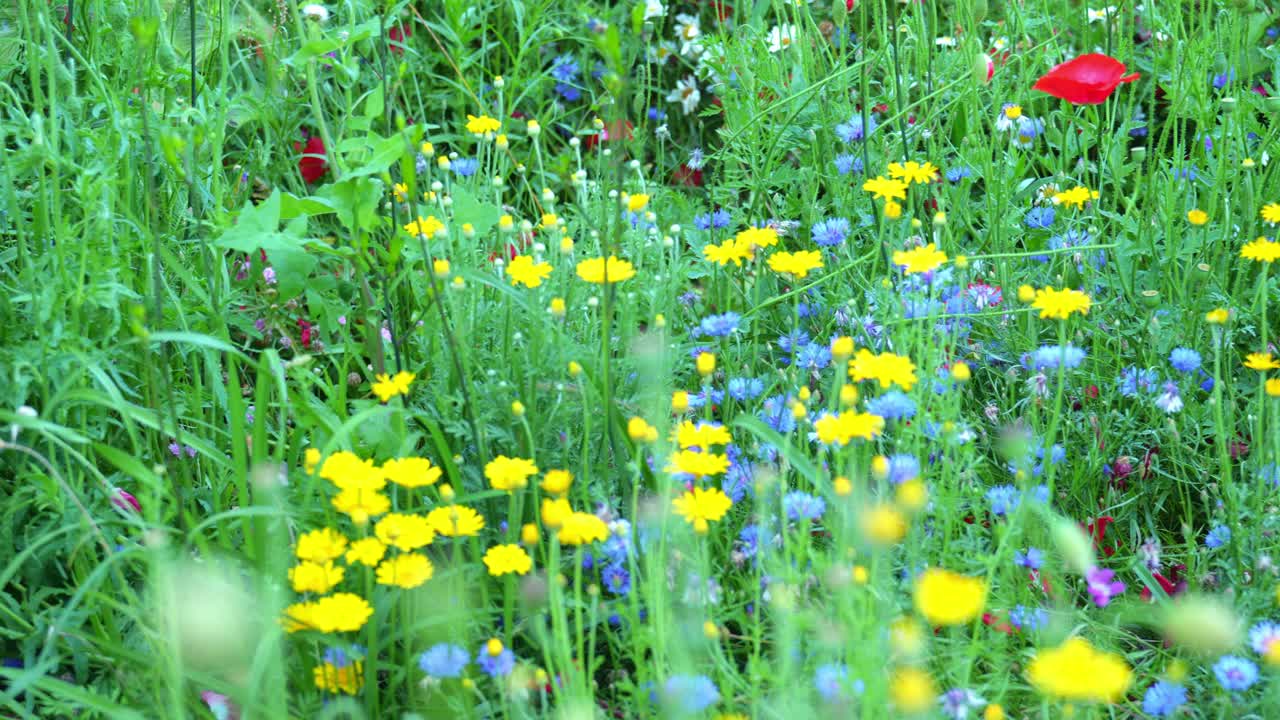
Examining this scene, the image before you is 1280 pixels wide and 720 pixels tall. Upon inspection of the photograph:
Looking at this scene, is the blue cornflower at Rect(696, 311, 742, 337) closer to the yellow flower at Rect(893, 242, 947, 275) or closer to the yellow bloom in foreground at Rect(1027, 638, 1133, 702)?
the yellow flower at Rect(893, 242, 947, 275)

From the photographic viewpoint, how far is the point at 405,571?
132 centimetres

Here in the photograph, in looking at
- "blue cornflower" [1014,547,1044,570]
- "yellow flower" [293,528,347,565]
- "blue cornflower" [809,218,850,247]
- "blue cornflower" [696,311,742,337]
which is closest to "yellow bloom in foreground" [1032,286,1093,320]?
"blue cornflower" [1014,547,1044,570]

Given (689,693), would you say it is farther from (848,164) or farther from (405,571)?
(848,164)

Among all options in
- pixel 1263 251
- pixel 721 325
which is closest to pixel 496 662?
pixel 721 325

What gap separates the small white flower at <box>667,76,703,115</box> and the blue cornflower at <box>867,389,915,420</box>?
1.52m

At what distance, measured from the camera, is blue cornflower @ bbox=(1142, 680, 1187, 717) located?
4.21 feet

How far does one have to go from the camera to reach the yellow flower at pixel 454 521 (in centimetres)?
134

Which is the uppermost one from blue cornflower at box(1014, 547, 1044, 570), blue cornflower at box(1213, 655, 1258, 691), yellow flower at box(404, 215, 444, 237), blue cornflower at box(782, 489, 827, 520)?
yellow flower at box(404, 215, 444, 237)

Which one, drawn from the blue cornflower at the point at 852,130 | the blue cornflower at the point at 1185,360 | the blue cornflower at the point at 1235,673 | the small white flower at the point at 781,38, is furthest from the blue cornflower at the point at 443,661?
the small white flower at the point at 781,38

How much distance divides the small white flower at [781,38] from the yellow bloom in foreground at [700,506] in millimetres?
1205

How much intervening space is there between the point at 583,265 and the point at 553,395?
0.17 metres

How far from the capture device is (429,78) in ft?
9.43

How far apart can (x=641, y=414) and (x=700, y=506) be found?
28cm

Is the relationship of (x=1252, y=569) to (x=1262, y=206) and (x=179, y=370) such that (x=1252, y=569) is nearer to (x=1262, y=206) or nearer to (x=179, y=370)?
(x=1262, y=206)
